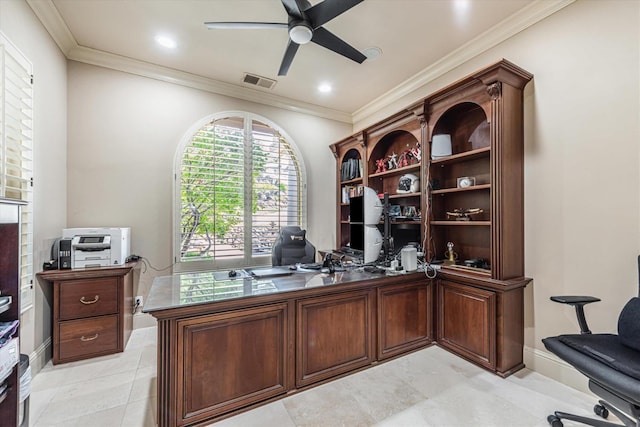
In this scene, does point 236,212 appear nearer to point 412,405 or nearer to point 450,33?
point 412,405

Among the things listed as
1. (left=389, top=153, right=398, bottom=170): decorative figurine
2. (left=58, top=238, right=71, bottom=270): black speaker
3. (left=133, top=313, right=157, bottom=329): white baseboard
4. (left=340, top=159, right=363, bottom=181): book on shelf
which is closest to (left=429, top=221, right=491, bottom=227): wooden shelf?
(left=389, top=153, right=398, bottom=170): decorative figurine

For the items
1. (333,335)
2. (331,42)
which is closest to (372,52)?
(331,42)

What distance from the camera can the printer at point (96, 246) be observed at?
2502 mm

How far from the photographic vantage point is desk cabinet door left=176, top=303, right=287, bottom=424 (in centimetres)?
162

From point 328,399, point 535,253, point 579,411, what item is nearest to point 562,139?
point 535,253

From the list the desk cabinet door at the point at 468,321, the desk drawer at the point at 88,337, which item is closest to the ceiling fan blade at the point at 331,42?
the desk cabinet door at the point at 468,321

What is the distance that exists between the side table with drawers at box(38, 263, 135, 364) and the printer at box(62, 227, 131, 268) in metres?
0.09

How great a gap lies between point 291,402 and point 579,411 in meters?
1.90

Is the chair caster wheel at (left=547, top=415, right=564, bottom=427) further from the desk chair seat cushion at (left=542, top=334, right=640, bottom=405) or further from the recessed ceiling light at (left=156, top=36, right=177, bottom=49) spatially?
the recessed ceiling light at (left=156, top=36, right=177, bottom=49)

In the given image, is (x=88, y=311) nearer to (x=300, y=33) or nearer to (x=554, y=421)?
(x=300, y=33)

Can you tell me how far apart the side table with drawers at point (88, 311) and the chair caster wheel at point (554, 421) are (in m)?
3.42

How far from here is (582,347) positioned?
152cm

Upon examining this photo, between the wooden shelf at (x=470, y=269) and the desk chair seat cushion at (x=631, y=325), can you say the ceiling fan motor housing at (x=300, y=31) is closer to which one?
the wooden shelf at (x=470, y=269)

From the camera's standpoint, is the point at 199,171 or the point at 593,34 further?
the point at 199,171
